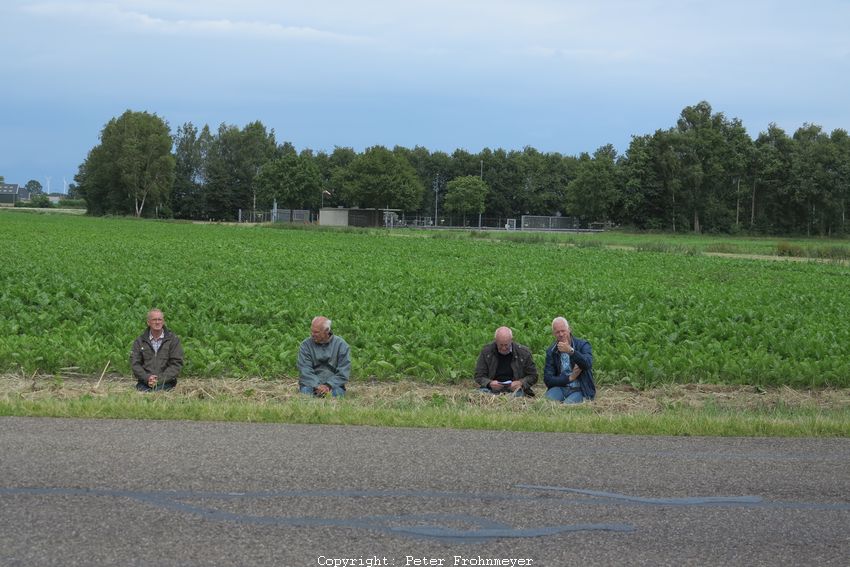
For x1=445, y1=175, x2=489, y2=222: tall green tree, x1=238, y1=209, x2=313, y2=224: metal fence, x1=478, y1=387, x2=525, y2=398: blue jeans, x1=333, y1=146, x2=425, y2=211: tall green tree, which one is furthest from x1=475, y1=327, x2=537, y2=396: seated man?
x1=238, y1=209, x2=313, y2=224: metal fence

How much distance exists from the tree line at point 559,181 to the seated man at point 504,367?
87228 millimetres

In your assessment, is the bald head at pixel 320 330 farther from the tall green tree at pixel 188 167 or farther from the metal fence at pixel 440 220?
the tall green tree at pixel 188 167

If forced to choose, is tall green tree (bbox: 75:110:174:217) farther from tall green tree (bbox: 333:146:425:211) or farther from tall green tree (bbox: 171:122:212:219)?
tall green tree (bbox: 333:146:425:211)

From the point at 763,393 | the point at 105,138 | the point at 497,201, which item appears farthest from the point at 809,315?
the point at 105,138

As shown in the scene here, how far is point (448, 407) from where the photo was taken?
32.4ft

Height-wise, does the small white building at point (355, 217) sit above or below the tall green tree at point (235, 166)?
below

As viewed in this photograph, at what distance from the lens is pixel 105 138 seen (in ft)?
409

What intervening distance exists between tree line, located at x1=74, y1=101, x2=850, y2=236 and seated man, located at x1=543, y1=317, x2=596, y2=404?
87268mm

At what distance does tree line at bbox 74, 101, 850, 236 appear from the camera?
94875mm

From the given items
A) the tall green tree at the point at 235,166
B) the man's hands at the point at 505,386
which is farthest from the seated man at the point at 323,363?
the tall green tree at the point at 235,166

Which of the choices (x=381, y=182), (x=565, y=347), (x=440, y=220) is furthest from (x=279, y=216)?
(x=565, y=347)

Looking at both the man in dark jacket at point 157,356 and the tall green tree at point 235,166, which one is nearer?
the man in dark jacket at point 157,356

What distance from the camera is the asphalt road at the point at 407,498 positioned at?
16.4 ft

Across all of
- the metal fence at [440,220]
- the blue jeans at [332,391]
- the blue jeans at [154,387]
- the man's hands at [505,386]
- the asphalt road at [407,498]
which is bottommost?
the blue jeans at [154,387]
